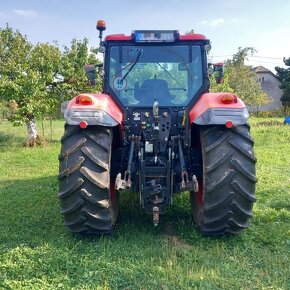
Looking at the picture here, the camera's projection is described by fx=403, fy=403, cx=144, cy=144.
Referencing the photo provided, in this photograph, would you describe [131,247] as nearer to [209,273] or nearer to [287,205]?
[209,273]

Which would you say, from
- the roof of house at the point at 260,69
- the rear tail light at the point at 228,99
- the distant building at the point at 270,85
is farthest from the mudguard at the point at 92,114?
the roof of house at the point at 260,69

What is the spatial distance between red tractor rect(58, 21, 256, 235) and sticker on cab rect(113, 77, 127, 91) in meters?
0.01

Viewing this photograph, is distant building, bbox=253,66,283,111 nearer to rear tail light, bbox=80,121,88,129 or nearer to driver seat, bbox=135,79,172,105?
driver seat, bbox=135,79,172,105

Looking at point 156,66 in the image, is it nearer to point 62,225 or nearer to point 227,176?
point 227,176

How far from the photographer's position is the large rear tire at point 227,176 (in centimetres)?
391

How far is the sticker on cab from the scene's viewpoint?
4.84m

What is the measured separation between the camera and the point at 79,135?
4.07 meters

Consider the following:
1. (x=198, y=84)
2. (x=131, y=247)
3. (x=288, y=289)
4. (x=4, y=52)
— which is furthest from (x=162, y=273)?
(x=4, y=52)

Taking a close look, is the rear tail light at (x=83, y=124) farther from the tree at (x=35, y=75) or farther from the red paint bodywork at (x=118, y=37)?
the tree at (x=35, y=75)

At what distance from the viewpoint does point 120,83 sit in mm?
4844

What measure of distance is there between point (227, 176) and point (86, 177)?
1.37 meters

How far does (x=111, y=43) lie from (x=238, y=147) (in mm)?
2069

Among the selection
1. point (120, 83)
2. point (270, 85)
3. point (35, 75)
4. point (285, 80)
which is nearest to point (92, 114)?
point (120, 83)

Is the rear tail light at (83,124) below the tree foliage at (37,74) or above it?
below
